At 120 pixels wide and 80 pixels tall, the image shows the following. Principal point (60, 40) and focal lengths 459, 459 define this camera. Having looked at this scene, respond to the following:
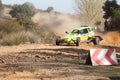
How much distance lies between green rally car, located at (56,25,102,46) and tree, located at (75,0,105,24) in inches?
1993

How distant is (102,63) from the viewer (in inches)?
838

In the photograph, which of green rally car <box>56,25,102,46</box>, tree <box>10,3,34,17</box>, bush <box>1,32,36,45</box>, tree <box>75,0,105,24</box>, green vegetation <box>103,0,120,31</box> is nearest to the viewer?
green rally car <box>56,25,102,46</box>

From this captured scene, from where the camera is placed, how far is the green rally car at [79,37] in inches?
1518

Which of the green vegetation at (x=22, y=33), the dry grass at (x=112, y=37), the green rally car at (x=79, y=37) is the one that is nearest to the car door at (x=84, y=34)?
the green rally car at (x=79, y=37)

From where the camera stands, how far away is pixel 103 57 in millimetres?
21516

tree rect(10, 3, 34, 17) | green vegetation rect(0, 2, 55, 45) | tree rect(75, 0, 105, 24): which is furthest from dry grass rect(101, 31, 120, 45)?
tree rect(75, 0, 105, 24)

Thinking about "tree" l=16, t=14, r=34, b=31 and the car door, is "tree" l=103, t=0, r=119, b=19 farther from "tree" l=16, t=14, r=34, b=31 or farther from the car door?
the car door

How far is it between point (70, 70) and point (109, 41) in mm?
29924

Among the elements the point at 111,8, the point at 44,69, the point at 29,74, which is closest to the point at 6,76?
the point at 29,74

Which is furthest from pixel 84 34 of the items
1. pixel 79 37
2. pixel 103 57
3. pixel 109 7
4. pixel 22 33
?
pixel 109 7

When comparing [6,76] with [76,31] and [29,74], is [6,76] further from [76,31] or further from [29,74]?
[76,31]

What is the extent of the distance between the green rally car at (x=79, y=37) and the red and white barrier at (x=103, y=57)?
1619 centimetres

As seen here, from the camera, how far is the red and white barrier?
2134 cm

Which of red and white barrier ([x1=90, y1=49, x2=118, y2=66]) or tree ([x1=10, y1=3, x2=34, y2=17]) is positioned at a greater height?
tree ([x1=10, y1=3, x2=34, y2=17])
